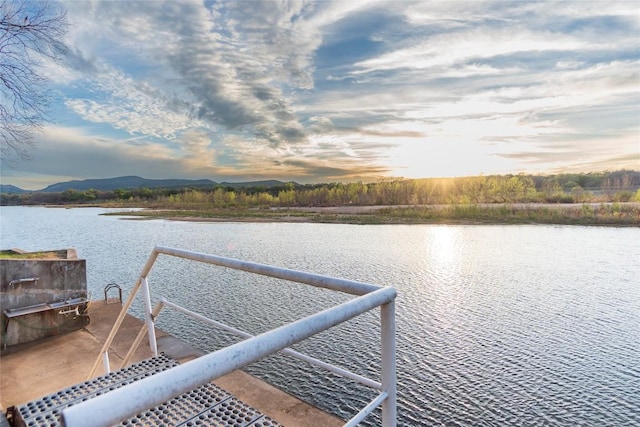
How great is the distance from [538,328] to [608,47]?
11.8 meters

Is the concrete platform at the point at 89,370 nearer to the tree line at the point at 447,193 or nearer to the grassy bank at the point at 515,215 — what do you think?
the grassy bank at the point at 515,215

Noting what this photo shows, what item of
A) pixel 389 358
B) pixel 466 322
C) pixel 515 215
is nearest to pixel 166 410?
pixel 389 358

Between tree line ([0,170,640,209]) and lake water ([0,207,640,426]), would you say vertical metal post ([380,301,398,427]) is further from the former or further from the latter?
tree line ([0,170,640,209])

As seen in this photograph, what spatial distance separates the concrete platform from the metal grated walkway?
79cm

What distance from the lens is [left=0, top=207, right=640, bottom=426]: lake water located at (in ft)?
14.4

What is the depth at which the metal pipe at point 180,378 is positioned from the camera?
1.58 ft

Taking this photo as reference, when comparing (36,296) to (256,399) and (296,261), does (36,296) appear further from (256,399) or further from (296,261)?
(296,261)

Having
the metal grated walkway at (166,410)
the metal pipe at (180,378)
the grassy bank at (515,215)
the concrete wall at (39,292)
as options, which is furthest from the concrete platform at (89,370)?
the grassy bank at (515,215)

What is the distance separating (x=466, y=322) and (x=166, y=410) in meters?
5.93

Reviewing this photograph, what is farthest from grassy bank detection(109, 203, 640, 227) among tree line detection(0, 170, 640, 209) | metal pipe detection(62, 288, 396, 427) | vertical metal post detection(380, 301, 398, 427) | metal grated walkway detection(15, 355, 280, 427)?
metal pipe detection(62, 288, 396, 427)

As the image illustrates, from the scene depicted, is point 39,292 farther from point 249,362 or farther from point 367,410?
point 249,362

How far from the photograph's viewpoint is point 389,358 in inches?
41.3

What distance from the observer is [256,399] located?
277 centimetres

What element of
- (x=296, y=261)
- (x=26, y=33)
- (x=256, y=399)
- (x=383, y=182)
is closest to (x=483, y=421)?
(x=256, y=399)
